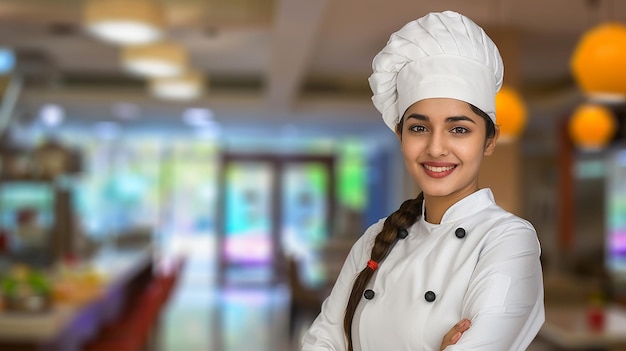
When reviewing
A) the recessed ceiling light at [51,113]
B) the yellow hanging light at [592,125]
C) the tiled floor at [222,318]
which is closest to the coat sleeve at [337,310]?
the tiled floor at [222,318]

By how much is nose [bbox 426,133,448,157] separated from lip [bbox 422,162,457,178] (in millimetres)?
15

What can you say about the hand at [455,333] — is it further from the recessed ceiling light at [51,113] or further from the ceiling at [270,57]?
the recessed ceiling light at [51,113]

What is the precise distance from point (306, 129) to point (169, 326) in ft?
14.1

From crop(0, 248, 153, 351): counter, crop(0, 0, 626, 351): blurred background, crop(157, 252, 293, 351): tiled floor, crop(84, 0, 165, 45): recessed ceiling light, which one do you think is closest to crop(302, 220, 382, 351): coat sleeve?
crop(0, 0, 626, 351): blurred background

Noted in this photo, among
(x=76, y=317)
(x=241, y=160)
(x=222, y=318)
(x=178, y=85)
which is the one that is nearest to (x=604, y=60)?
(x=76, y=317)

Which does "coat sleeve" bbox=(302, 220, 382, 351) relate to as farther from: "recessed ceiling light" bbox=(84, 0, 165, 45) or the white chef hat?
"recessed ceiling light" bbox=(84, 0, 165, 45)

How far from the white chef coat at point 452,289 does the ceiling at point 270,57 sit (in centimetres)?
130

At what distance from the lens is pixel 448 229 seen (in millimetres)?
890

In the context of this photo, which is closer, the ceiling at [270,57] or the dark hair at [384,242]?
the dark hair at [384,242]

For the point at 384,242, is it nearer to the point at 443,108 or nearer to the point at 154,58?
the point at 443,108

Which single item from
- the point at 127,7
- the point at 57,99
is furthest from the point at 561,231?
the point at 127,7

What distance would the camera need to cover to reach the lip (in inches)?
32.9

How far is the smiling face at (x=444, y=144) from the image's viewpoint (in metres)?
0.83

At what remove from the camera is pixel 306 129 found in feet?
39.3
